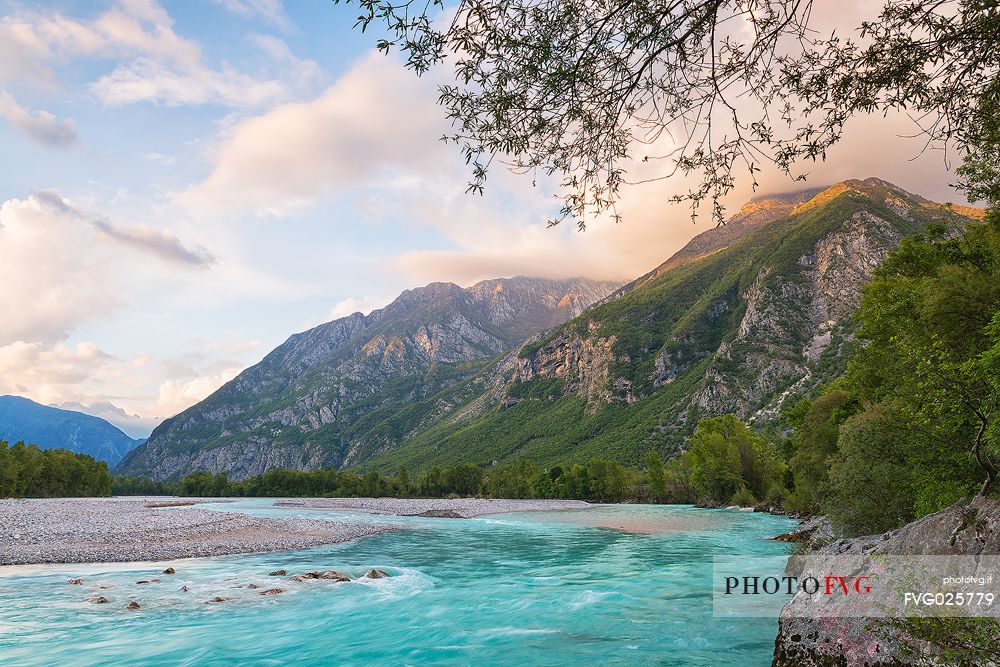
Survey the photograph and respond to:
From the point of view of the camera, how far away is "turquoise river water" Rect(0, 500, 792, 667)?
45.9 ft

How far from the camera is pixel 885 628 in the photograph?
27.4 feet

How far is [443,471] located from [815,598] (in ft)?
505

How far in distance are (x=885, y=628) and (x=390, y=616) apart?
15.6 metres

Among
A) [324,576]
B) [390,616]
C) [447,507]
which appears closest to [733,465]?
[447,507]

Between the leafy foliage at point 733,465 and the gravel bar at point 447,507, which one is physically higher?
the leafy foliage at point 733,465

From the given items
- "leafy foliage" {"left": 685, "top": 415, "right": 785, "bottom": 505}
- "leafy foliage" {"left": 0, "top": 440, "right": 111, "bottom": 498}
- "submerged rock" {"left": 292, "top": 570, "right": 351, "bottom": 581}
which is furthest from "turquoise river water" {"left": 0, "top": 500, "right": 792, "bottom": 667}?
"leafy foliage" {"left": 0, "top": 440, "right": 111, "bottom": 498}

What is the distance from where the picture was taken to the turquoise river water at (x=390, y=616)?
45.9 ft

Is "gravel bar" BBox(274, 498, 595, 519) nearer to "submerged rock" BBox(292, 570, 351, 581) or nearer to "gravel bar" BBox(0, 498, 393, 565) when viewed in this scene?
"gravel bar" BBox(0, 498, 393, 565)

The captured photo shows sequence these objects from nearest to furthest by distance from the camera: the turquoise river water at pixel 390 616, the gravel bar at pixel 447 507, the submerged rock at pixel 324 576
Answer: the turquoise river water at pixel 390 616 < the submerged rock at pixel 324 576 < the gravel bar at pixel 447 507

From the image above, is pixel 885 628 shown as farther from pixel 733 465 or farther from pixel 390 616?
pixel 733 465

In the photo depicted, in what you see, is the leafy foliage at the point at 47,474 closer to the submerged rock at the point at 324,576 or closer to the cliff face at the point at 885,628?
the submerged rock at the point at 324,576

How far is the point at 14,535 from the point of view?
37969 mm

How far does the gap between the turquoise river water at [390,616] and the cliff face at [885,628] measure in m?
3.79

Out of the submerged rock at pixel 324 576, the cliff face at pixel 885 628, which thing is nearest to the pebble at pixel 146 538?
the submerged rock at pixel 324 576
